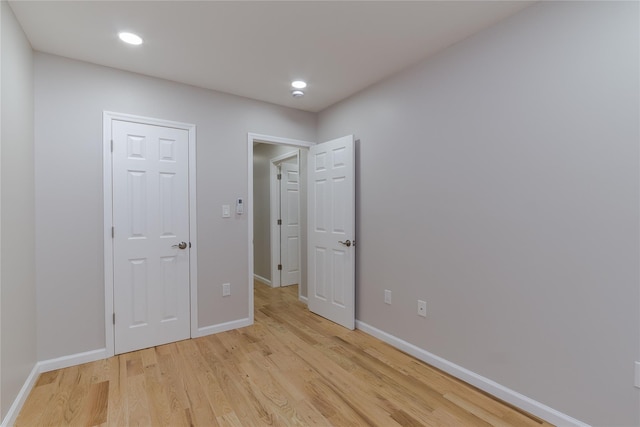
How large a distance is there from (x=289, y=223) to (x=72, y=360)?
3.13 meters

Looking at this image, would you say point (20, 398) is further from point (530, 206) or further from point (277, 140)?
point (530, 206)

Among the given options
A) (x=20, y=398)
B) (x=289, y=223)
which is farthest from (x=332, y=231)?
(x=20, y=398)

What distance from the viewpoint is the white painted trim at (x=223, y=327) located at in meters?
3.11

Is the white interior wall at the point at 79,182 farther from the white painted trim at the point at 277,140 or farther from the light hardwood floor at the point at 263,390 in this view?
the white painted trim at the point at 277,140

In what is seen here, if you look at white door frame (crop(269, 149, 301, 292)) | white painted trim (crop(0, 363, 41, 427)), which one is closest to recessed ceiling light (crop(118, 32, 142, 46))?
white painted trim (crop(0, 363, 41, 427))

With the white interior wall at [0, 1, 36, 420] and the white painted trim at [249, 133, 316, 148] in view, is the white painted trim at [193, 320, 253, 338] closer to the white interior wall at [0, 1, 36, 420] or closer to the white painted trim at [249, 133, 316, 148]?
the white interior wall at [0, 1, 36, 420]

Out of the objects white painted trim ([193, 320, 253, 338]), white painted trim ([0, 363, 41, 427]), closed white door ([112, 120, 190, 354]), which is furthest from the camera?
white painted trim ([193, 320, 253, 338])

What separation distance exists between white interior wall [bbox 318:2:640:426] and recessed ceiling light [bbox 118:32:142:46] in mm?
2082

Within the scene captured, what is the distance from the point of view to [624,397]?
1589 millimetres

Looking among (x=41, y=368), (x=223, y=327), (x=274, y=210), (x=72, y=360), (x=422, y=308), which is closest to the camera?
(x=41, y=368)

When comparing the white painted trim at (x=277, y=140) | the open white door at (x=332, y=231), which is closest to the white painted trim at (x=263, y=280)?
the open white door at (x=332, y=231)

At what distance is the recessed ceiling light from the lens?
2.20 meters

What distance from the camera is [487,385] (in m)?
2.13

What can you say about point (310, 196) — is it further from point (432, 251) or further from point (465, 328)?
point (465, 328)
